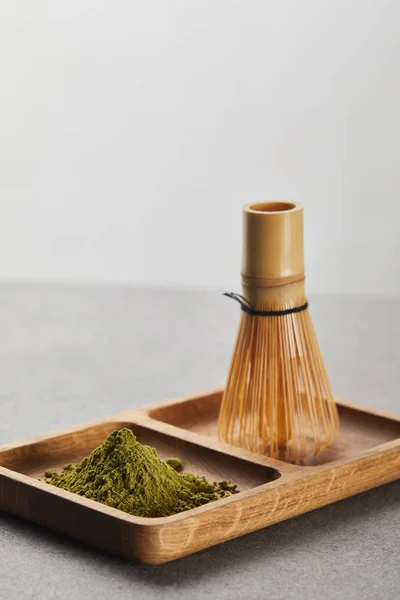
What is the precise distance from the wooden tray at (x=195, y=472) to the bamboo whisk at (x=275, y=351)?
0.05 m

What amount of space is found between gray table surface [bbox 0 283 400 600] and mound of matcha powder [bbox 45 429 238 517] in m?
0.05

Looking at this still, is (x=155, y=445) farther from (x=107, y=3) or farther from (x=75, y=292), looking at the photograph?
(x=107, y=3)

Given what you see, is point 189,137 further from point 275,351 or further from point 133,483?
point 133,483

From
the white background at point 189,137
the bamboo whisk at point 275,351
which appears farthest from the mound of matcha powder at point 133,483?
the white background at point 189,137

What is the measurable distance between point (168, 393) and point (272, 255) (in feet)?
1.87

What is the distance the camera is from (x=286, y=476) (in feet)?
3.93

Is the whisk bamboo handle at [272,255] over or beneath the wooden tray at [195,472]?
over

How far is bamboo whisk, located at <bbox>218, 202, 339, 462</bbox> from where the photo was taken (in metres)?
1.32

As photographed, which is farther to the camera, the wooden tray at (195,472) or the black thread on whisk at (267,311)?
the black thread on whisk at (267,311)

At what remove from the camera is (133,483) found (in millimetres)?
1161

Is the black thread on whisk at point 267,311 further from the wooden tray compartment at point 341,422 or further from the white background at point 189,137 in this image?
the white background at point 189,137

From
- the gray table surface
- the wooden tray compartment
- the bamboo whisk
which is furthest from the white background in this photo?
the bamboo whisk

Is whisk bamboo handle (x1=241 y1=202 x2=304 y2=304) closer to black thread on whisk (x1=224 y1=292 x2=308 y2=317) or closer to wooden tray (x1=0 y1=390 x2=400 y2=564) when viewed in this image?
black thread on whisk (x1=224 y1=292 x2=308 y2=317)

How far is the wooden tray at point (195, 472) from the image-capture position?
1084 mm
